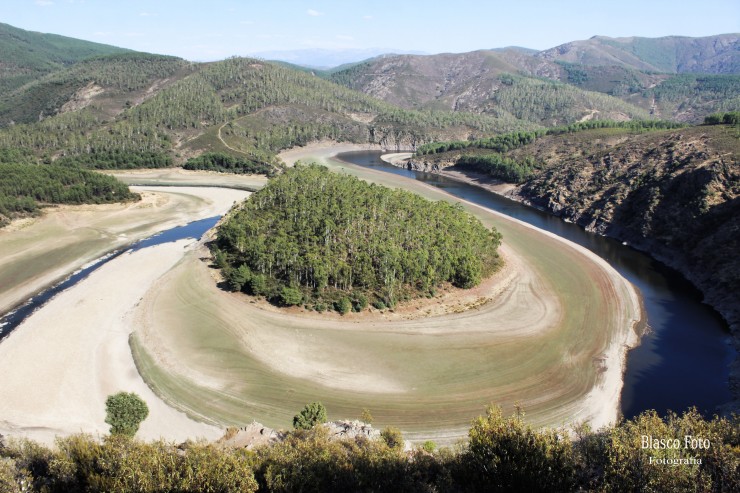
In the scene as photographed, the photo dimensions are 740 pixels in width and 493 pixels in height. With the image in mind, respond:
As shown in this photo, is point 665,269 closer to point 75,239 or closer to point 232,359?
point 232,359

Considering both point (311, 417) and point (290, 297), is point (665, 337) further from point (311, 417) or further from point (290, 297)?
point (290, 297)

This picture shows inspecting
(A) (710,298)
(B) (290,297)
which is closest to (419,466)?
(B) (290,297)

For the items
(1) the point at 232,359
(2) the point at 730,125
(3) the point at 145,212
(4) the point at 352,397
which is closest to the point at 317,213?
(1) the point at 232,359

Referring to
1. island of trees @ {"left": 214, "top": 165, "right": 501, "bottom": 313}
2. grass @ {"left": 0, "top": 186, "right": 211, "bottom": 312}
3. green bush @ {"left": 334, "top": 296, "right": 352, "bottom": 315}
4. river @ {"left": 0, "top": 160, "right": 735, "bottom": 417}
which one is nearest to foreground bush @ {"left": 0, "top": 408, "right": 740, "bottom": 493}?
river @ {"left": 0, "top": 160, "right": 735, "bottom": 417}

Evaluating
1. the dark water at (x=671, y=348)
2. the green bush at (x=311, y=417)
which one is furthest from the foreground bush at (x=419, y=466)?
the dark water at (x=671, y=348)

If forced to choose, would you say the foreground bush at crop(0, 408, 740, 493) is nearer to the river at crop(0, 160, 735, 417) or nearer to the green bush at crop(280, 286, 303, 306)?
the river at crop(0, 160, 735, 417)
